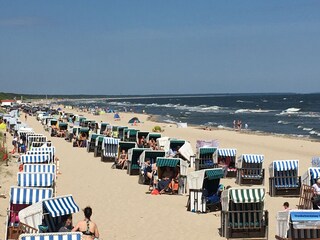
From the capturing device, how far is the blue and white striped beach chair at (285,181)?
14586 mm

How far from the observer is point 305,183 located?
13.4m

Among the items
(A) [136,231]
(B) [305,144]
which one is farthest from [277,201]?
(B) [305,144]

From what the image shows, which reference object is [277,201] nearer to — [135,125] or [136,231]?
[136,231]

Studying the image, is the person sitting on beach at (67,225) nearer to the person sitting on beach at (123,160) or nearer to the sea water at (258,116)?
the person sitting on beach at (123,160)

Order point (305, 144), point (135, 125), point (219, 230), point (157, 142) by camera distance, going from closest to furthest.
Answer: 1. point (219, 230)
2. point (157, 142)
3. point (305, 144)
4. point (135, 125)

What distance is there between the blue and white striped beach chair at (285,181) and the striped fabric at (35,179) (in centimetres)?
566

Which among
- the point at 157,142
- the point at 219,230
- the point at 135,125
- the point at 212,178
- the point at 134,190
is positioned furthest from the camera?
the point at 135,125

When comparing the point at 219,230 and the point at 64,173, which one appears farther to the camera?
the point at 64,173

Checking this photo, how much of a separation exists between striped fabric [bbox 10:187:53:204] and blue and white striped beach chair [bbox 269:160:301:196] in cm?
640

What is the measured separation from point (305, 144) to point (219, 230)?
22.3 metres

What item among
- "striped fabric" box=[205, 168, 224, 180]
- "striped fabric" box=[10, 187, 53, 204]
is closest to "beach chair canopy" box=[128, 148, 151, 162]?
"striped fabric" box=[205, 168, 224, 180]

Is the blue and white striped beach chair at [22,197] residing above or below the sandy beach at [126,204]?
above

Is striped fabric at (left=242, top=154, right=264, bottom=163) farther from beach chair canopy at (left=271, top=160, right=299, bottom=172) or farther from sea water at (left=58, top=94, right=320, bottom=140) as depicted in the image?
sea water at (left=58, top=94, right=320, bottom=140)

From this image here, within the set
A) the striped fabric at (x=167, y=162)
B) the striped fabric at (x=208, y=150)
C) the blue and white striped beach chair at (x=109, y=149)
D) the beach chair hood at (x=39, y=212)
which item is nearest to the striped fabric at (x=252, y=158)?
the striped fabric at (x=167, y=162)
